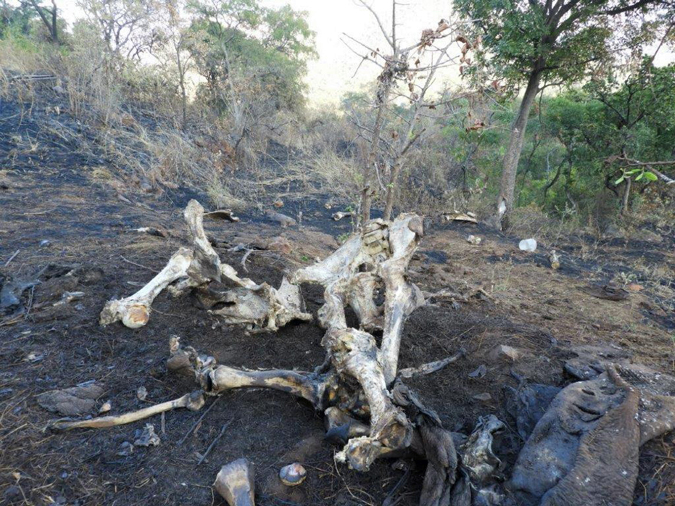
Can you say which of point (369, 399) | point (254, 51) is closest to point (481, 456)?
point (369, 399)

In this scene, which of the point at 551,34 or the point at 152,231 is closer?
the point at 152,231

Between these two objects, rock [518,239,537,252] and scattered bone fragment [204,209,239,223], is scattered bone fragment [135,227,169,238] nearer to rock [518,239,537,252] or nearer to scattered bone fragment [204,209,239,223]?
scattered bone fragment [204,209,239,223]

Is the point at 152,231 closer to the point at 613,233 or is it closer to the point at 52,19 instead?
the point at 613,233

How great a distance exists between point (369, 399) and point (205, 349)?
1.23 m

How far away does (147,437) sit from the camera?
1.83m

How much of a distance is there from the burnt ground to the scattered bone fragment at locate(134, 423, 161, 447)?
3 centimetres

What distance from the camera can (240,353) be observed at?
2.52 m

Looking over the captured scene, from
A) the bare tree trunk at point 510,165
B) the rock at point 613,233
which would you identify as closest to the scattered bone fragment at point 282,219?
the bare tree trunk at point 510,165

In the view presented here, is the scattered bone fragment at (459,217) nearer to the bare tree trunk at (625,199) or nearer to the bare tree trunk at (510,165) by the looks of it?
the bare tree trunk at (510,165)

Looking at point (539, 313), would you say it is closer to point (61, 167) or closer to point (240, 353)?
point (240, 353)

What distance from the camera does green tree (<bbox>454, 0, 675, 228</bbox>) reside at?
677 centimetres

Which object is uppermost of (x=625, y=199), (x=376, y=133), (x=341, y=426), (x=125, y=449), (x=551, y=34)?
(x=551, y=34)

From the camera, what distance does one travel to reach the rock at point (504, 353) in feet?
8.28

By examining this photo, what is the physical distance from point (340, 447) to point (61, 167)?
640 centimetres
